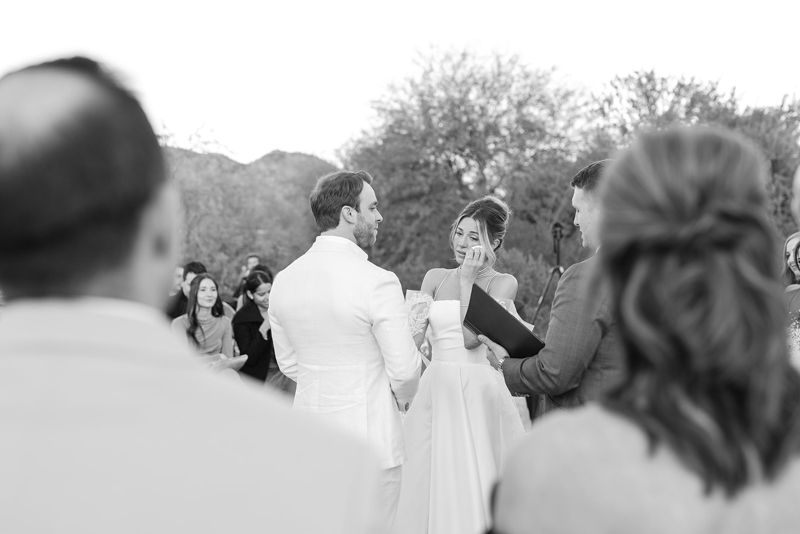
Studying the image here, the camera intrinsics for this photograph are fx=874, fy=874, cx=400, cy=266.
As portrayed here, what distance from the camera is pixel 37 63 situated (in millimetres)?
1062

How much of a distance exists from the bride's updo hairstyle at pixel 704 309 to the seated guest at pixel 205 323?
746 centimetres

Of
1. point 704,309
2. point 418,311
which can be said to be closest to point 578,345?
point 704,309

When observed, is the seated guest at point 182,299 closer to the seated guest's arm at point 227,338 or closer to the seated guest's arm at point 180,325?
the seated guest's arm at point 180,325

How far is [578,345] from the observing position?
365cm

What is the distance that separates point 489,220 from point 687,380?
4941 mm

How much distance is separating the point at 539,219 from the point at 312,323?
894 inches

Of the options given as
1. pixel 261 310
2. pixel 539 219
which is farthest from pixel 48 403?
pixel 539 219

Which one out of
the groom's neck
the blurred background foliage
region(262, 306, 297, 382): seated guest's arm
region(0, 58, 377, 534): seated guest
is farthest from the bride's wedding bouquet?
the blurred background foliage

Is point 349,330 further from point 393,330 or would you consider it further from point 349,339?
point 393,330

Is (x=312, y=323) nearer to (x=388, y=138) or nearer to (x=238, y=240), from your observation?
(x=388, y=138)

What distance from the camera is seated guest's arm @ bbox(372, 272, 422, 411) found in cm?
467

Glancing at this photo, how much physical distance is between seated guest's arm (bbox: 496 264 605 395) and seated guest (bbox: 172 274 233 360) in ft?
17.4

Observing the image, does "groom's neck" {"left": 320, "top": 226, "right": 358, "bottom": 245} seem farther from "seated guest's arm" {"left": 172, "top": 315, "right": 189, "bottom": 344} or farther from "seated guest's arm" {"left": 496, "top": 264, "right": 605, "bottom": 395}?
"seated guest's arm" {"left": 172, "top": 315, "right": 189, "bottom": 344}

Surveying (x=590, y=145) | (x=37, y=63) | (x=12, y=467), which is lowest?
(x=590, y=145)
